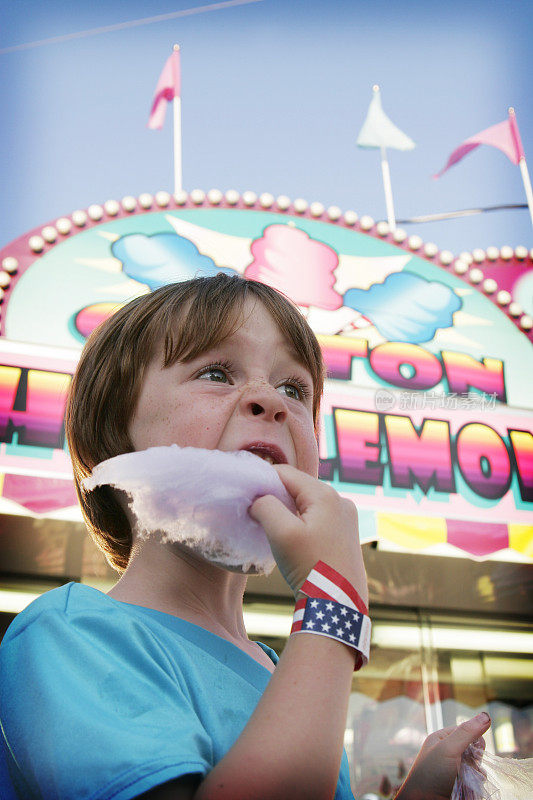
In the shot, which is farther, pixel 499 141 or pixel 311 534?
pixel 499 141

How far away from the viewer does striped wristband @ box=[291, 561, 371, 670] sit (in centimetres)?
74

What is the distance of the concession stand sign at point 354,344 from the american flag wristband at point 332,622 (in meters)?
2.88

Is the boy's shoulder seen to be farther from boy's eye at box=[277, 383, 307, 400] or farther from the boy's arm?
boy's eye at box=[277, 383, 307, 400]

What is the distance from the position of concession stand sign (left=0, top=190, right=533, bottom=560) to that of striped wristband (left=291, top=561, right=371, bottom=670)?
2.86 m

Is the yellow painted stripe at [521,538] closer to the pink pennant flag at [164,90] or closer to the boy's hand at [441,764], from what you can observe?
the boy's hand at [441,764]

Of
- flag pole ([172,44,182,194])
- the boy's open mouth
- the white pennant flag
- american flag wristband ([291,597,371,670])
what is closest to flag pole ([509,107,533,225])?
the white pennant flag

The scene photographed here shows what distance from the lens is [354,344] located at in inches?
169

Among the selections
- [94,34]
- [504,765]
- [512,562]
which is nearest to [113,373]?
[504,765]

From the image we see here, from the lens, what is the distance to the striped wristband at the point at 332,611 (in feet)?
2.42

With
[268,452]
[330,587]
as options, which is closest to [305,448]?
[268,452]

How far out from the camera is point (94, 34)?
19.2ft

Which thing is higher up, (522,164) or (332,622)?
(522,164)

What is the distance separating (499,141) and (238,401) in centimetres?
611

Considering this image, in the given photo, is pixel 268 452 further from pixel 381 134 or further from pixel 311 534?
pixel 381 134
